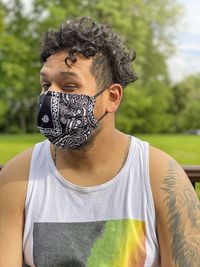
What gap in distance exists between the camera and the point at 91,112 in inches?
80.7

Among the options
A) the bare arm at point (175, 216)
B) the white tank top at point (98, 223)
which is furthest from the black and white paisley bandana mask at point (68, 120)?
the bare arm at point (175, 216)

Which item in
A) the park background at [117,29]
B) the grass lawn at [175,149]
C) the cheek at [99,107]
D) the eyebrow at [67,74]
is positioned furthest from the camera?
the park background at [117,29]

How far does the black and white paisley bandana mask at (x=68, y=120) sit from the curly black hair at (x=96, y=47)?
0.10 meters

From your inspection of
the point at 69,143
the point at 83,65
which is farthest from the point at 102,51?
the point at 69,143

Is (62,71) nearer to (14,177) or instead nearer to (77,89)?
(77,89)

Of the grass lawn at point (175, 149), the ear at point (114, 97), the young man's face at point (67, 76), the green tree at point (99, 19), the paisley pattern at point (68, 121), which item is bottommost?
the grass lawn at point (175, 149)

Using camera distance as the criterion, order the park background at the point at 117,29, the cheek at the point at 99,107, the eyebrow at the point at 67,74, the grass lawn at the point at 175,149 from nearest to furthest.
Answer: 1. the eyebrow at the point at 67,74
2. the cheek at the point at 99,107
3. the grass lawn at the point at 175,149
4. the park background at the point at 117,29

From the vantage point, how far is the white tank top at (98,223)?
1.98 meters

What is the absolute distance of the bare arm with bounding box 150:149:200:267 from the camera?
1.98 metres

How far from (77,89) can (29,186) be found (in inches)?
16.4

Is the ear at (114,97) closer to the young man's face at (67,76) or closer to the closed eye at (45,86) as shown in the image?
the young man's face at (67,76)

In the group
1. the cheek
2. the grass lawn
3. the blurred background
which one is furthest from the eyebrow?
the blurred background

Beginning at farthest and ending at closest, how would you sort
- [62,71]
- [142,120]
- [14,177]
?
[142,120]
[14,177]
[62,71]

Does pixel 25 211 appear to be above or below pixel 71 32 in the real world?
below
